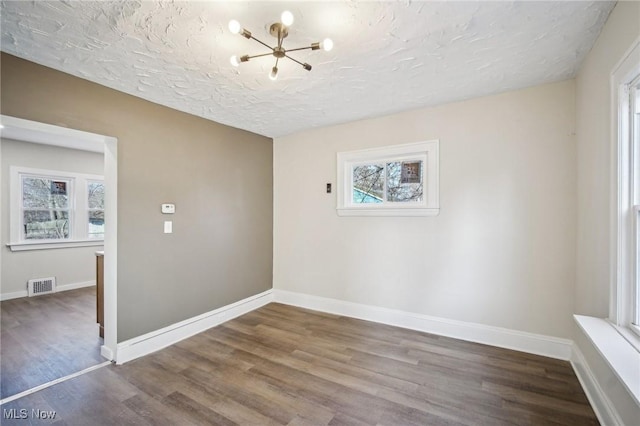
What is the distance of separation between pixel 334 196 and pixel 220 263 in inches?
67.1

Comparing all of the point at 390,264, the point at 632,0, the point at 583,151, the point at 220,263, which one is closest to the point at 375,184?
the point at 390,264

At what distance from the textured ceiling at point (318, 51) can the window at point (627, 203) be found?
20.2 inches

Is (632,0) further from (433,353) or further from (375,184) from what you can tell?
(433,353)

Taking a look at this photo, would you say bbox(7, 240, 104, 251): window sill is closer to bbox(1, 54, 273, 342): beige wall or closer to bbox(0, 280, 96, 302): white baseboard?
bbox(0, 280, 96, 302): white baseboard

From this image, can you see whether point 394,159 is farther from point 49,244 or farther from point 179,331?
point 49,244

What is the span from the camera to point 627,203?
1.62m

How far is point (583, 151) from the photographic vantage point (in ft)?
7.47

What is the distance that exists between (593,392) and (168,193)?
12.9 feet

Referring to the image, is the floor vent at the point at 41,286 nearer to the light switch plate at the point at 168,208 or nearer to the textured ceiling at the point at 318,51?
the light switch plate at the point at 168,208

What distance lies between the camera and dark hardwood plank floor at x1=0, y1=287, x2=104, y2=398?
A: 7.72 feet

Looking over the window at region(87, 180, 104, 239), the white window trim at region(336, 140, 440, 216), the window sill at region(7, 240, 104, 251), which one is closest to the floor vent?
the window sill at region(7, 240, 104, 251)

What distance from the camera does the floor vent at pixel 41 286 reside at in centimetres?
451

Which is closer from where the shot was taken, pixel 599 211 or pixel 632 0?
pixel 632 0

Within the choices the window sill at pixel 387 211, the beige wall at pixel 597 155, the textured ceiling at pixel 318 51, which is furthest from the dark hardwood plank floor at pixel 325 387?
the textured ceiling at pixel 318 51
